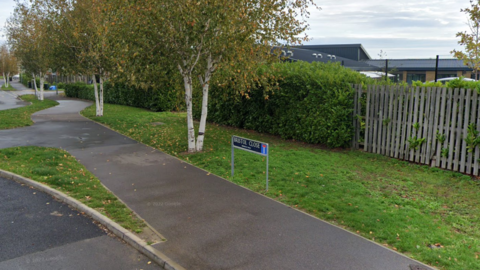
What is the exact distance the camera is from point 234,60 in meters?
11.2

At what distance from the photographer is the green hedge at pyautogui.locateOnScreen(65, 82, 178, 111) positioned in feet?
82.1

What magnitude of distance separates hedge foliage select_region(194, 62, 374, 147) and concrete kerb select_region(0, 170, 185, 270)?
18.7 ft

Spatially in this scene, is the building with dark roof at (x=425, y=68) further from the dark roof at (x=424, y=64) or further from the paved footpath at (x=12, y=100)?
the paved footpath at (x=12, y=100)

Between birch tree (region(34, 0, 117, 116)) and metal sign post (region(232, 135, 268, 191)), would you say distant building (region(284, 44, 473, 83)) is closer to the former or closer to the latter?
birch tree (region(34, 0, 117, 116))

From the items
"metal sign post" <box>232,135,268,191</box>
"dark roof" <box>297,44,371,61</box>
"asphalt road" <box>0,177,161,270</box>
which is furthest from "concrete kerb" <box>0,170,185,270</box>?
"dark roof" <box>297,44,371,61</box>

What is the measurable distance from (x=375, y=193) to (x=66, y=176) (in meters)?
6.96

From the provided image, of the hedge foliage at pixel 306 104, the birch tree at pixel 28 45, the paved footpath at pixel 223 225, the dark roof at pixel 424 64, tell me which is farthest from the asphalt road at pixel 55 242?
the dark roof at pixel 424 64

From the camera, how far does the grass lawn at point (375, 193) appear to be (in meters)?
5.60

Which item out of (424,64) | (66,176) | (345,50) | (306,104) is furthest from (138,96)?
(345,50)

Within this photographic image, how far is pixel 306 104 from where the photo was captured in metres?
12.8

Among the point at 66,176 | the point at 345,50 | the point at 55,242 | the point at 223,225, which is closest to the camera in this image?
the point at 55,242

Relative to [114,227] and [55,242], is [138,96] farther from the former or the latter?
[55,242]

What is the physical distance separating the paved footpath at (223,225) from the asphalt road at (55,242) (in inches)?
27.3

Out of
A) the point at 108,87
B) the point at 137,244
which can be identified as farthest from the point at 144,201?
the point at 108,87
